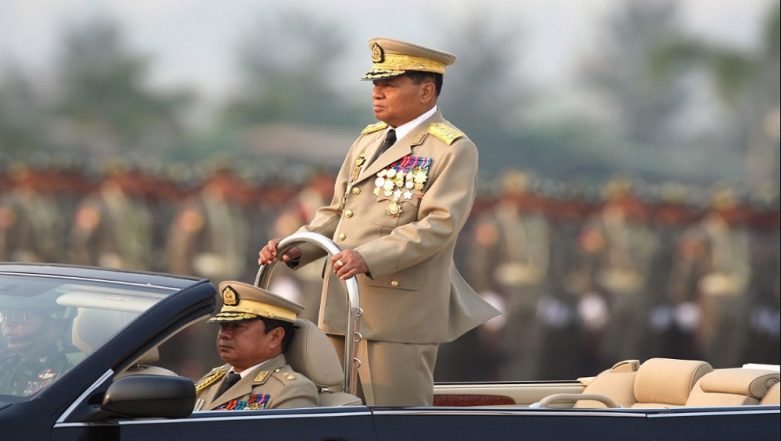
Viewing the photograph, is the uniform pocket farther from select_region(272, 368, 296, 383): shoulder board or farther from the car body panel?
the car body panel

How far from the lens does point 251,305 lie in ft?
17.7

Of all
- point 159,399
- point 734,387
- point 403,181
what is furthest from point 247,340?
point 734,387

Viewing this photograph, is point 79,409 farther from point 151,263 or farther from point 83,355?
point 151,263

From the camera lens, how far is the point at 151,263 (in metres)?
15.0

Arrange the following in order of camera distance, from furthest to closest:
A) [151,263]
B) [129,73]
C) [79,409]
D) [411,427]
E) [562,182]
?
[562,182] → [129,73] → [151,263] → [411,427] → [79,409]

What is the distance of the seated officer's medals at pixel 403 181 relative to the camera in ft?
18.9

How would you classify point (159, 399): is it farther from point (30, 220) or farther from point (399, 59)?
point (30, 220)

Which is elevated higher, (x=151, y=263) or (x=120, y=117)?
(x=120, y=117)

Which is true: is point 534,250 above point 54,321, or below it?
below

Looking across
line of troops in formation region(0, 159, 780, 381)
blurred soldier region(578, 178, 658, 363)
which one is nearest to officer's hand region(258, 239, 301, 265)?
line of troops in formation region(0, 159, 780, 381)

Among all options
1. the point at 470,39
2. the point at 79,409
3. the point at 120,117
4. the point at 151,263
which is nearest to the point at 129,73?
the point at 120,117

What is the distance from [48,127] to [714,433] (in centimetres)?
1116

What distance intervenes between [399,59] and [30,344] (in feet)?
5.44

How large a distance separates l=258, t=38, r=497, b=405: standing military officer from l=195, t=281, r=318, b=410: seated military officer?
25cm
